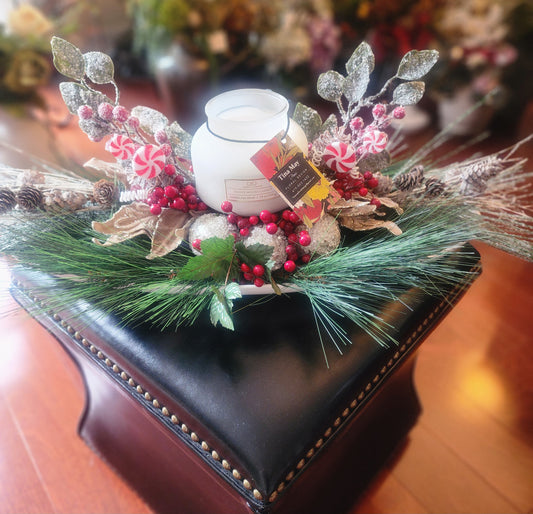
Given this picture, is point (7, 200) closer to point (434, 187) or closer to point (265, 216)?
point (265, 216)

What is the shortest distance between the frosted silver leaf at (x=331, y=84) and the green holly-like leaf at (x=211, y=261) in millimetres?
296

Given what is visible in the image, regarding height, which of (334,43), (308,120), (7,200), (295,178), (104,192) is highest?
(334,43)

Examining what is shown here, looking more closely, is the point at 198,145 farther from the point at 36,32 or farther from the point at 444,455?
the point at 36,32

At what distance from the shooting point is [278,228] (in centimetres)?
65

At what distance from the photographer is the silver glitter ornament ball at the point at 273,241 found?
24.7 inches

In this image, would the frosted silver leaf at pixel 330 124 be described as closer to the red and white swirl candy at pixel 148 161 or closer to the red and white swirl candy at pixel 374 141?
the red and white swirl candy at pixel 374 141

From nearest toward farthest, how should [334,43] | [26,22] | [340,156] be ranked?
1. [340,156]
2. [26,22]
3. [334,43]

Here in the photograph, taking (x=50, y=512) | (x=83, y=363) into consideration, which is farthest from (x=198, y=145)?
(x=50, y=512)

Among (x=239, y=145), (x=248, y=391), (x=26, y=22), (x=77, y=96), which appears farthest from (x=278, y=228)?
(x=26, y=22)

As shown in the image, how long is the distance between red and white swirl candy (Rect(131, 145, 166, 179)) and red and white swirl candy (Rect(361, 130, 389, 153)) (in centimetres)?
31

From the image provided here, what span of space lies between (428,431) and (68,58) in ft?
3.31

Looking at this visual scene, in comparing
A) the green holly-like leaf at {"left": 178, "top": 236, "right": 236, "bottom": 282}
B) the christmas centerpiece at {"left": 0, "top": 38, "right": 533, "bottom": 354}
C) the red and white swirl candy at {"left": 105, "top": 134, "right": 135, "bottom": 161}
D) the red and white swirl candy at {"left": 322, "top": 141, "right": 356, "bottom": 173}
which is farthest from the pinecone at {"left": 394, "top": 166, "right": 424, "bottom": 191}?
the red and white swirl candy at {"left": 105, "top": 134, "right": 135, "bottom": 161}

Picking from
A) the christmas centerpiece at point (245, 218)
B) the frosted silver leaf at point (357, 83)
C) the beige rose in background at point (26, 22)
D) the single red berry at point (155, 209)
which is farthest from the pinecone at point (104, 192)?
the beige rose in background at point (26, 22)

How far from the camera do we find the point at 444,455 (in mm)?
935
